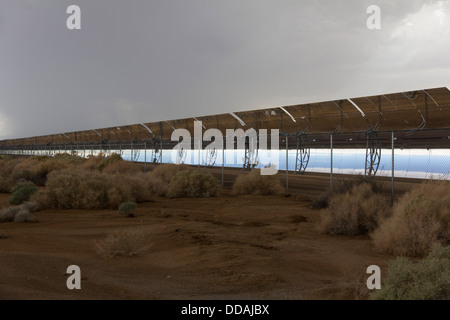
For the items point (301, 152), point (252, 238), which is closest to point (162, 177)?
point (252, 238)

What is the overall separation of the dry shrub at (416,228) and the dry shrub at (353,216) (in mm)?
1191

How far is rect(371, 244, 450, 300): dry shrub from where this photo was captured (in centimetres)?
407

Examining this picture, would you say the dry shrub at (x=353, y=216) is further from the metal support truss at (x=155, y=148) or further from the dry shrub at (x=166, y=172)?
the metal support truss at (x=155, y=148)

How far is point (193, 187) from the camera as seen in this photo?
1752 cm

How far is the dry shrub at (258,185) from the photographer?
1822cm

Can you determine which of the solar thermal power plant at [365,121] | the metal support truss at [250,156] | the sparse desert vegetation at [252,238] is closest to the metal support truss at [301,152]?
the solar thermal power plant at [365,121]

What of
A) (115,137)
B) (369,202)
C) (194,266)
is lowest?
(194,266)

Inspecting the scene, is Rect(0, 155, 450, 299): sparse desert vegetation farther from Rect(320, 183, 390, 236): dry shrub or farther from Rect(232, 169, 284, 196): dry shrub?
Rect(232, 169, 284, 196): dry shrub

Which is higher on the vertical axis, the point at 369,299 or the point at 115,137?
the point at 115,137

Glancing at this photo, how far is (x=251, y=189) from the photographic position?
61.2 feet

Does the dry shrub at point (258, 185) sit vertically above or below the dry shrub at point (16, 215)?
above
